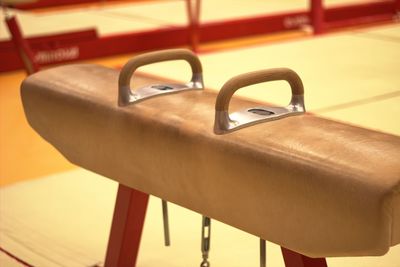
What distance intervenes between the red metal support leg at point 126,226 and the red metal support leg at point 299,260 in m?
0.65

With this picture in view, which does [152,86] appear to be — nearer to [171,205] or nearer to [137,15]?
[171,205]

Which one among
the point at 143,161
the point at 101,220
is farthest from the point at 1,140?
the point at 143,161

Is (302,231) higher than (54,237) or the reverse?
higher

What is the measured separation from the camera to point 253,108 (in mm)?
2068

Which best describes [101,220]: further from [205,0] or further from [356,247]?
[205,0]

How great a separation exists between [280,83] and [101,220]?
1880 mm

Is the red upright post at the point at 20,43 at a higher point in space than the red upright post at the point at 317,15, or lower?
higher

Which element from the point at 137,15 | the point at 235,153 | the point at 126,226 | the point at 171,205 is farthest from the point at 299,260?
the point at 137,15

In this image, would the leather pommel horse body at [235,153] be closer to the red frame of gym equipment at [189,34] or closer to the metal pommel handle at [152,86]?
the metal pommel handle at [152,86]

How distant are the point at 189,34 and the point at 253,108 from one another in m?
5.06

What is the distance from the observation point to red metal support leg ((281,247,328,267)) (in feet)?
6.42

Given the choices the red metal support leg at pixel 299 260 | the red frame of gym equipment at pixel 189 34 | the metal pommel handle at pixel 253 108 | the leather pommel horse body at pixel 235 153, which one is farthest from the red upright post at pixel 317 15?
the red metal support leg at pixel 299 260

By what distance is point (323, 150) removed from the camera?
5.67 feet

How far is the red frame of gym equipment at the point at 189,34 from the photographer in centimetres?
640
